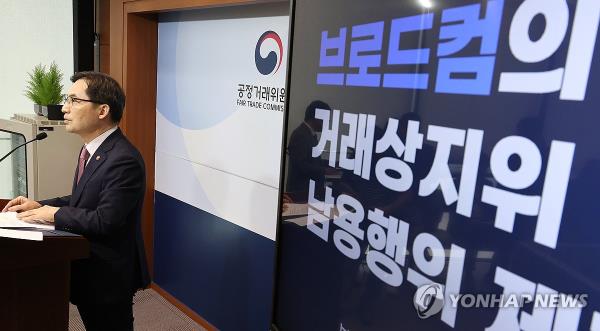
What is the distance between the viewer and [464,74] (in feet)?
2.37

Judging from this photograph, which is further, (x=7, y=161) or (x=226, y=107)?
(x=7, y=161)

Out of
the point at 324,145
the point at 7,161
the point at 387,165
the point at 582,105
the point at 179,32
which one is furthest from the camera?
the point at 7,161

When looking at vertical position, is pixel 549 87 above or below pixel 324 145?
above

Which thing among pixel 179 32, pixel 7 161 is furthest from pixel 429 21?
pixel 7 161

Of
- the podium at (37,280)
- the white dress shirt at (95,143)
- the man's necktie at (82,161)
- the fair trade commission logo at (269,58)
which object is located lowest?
the podium at (37,280)

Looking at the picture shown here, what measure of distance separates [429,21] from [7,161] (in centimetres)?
372

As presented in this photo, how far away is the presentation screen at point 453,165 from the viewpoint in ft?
1.90

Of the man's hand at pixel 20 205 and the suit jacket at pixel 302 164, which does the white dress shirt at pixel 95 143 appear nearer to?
the man's hand at pixel 20 205

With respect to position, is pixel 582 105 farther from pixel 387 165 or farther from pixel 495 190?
pixel 387 165

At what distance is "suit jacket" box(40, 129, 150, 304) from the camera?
1819mm

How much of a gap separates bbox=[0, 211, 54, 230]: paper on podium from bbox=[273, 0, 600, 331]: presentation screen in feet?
3.62

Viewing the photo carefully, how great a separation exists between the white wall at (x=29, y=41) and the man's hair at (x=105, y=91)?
191 centimetres

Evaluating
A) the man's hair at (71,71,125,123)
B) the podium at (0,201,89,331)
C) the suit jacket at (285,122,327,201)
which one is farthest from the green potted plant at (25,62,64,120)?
the suit jacket at (285,122,327,201)

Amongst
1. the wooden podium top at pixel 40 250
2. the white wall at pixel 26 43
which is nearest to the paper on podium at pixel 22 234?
the wooden podium top at pixel 40 250
